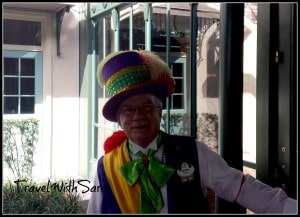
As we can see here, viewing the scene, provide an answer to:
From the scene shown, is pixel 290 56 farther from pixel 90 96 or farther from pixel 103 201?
pixel 90 96

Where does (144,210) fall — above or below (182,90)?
below

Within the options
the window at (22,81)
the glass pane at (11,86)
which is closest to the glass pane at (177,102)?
the window at (22,81)

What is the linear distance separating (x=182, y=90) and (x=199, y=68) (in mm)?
318

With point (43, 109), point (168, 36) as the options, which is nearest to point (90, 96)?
point (43, 109)

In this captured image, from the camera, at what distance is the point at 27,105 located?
15.7 feet

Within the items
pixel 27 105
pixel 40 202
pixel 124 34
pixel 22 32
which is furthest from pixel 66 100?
pixel 40 202

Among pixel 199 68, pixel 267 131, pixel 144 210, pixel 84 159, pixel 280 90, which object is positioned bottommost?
pixel 84 159

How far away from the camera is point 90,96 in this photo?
5.14 metres

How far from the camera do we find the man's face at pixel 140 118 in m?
1.10

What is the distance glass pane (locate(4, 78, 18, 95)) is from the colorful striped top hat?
3844 mm

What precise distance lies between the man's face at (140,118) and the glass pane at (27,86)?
12.8ft

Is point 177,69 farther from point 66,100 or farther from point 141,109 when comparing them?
point 141,109

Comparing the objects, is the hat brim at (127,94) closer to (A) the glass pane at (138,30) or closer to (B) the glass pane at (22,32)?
(A) the glass pane at (138,30)

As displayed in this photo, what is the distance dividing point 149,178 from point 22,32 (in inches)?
160
